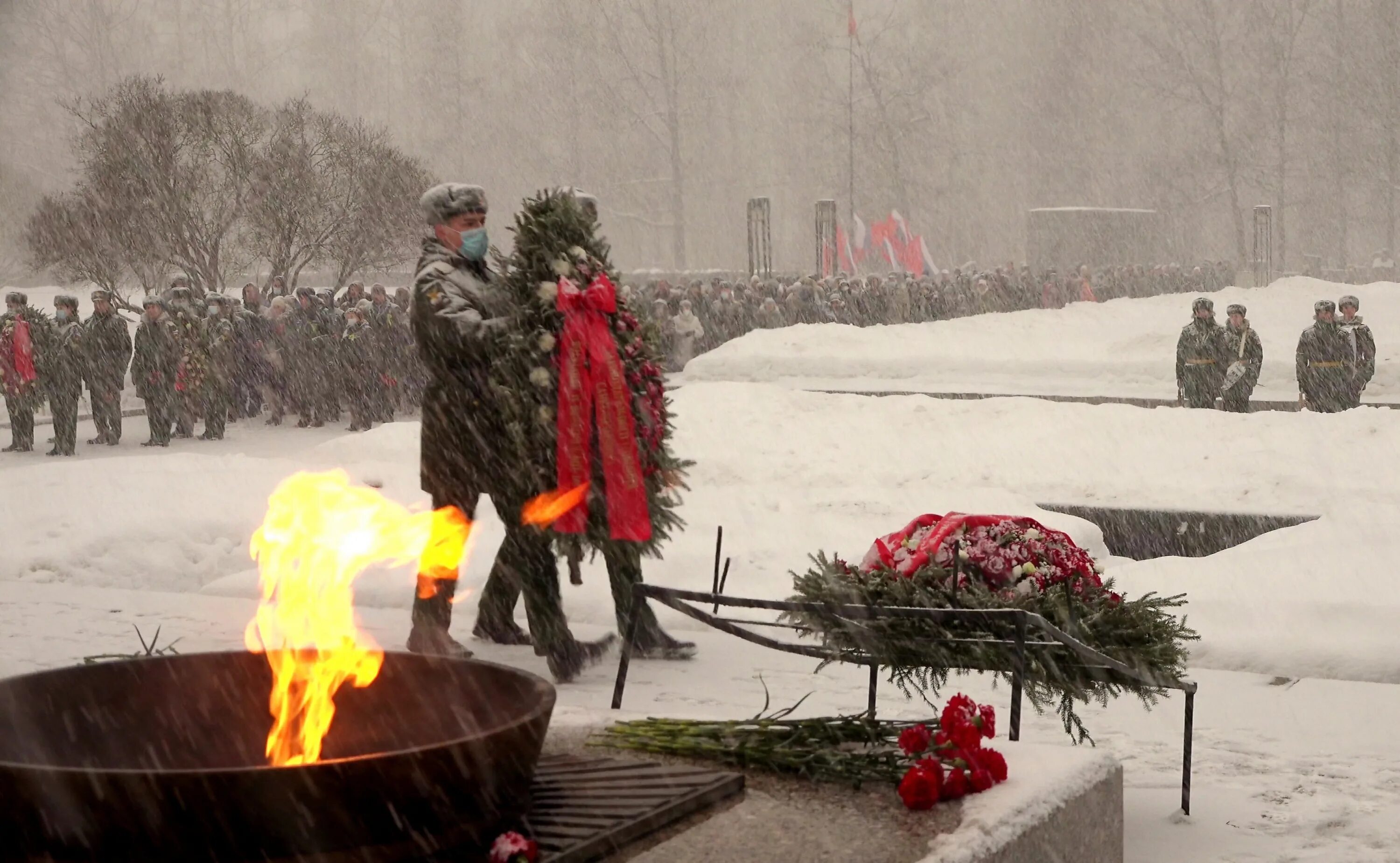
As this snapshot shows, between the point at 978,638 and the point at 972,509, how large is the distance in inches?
215

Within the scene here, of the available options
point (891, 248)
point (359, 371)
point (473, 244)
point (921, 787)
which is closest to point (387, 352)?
point (359, 371)

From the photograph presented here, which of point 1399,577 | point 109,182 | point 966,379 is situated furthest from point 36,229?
point 1399,577

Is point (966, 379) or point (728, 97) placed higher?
point (728, 97)

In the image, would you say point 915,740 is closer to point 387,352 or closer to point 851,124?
point 387,352

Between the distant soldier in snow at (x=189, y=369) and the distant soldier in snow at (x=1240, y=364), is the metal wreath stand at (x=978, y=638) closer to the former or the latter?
the distant soldier in snow at (x=1240, y=364)

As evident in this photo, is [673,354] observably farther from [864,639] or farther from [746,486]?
[864,639]

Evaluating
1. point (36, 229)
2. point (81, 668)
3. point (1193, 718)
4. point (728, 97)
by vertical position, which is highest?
A: point (728, 97)

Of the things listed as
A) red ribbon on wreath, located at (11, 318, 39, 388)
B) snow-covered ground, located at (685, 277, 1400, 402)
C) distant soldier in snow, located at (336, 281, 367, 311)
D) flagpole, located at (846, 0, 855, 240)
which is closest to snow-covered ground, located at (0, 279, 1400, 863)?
red ribbon on wreath, located at (11, 318, 39, 388)

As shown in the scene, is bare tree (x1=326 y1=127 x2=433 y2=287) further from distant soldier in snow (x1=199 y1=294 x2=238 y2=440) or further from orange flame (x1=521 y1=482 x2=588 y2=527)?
orange flame (x1=521 y1=482 x2=588 y2=527)

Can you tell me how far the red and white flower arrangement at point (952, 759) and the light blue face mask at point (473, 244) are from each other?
3.55 m

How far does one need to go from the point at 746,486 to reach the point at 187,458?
4.19m

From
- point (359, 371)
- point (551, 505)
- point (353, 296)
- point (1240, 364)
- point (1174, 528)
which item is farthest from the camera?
point (353, 296)

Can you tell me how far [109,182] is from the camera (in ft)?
94.7

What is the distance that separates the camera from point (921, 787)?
3.42 m
